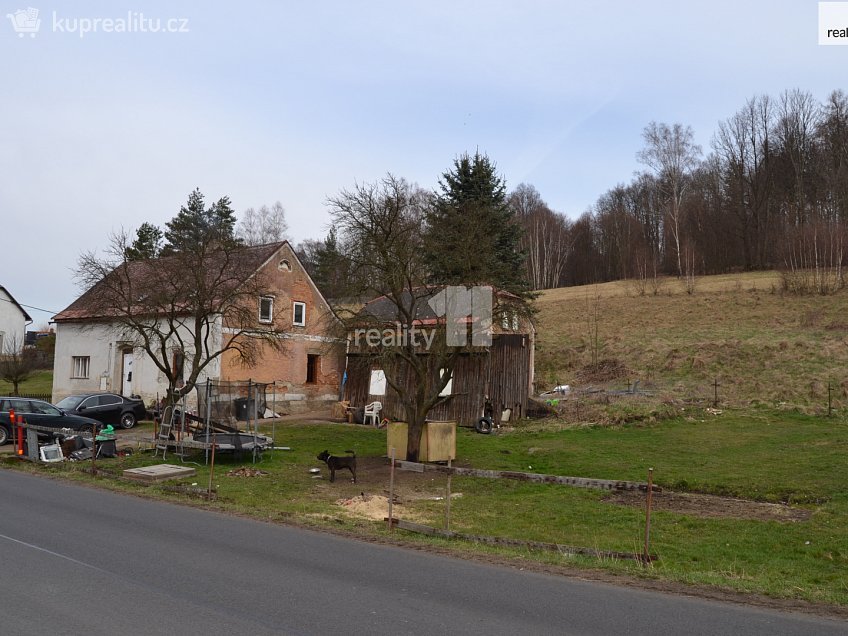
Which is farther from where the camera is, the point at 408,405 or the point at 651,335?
the point at 651,335

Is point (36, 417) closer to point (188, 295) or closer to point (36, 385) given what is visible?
point (188, 295)

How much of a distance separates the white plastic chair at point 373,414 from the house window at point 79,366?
15722mm

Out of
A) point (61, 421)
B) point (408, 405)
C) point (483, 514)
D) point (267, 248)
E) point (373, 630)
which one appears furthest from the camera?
point (267, 248)

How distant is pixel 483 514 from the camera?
14133 mm

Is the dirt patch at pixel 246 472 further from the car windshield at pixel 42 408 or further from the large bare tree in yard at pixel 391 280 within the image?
the car windshield at pixel 42 408

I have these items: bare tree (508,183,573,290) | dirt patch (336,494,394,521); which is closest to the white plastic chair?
dirt patch (336,494,394,521)

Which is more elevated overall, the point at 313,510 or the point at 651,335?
the point at 651,335

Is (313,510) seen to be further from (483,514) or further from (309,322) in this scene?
(309,322)

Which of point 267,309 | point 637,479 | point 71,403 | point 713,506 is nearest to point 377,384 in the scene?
point 267,309

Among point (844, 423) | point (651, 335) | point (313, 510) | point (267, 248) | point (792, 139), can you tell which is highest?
point (792, 139)

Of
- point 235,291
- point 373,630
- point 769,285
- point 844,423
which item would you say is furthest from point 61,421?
point 769,285

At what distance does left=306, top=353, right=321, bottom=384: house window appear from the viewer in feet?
120

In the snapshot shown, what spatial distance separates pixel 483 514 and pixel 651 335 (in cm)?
2935

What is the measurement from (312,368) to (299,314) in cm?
298
